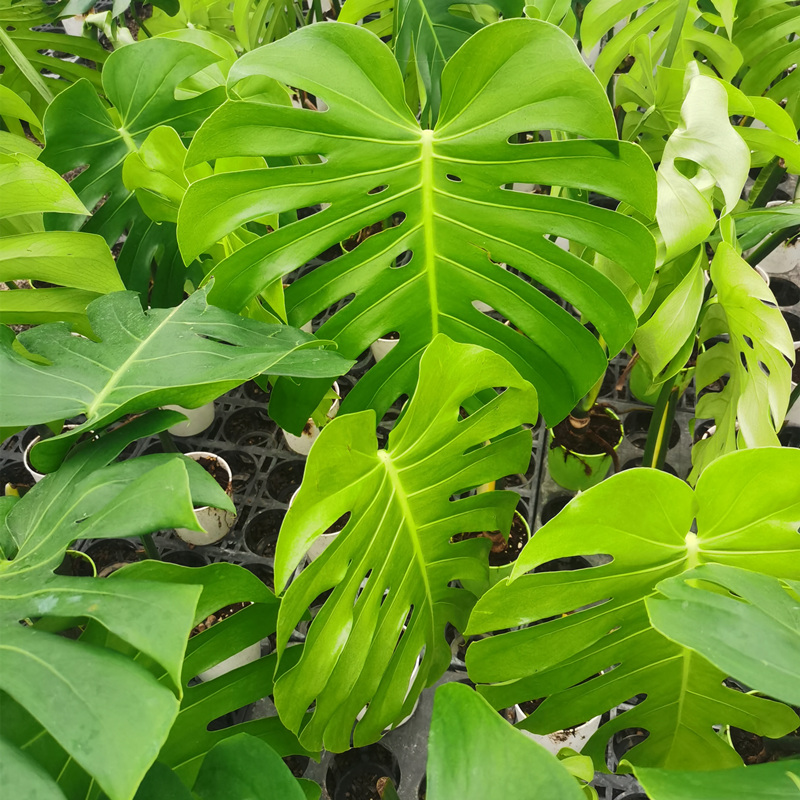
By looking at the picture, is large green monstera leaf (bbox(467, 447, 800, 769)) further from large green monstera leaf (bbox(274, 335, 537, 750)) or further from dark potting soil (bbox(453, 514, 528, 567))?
dark potting soil (bbox(453, 514, 528, 567))

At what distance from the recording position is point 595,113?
67 centimetres

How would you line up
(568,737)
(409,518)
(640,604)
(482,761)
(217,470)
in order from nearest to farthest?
(482,761) < (640,604) < (409,518) < (568,737) < (217,470)

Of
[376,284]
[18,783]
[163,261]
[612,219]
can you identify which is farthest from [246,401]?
[18,783]

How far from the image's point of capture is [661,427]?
1187 millimetres

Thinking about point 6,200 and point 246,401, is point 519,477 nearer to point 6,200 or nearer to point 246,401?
point 246,401

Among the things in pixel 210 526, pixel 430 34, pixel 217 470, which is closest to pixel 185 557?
pixel 210 526

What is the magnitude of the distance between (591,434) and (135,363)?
0.95 m

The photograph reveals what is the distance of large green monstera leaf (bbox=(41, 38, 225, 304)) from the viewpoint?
937 mm

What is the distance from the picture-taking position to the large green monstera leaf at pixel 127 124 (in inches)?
36.9

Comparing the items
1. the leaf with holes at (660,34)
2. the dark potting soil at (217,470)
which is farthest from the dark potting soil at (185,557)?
the leaf with holes at (660,34)

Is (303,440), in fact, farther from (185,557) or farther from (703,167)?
(703,167)

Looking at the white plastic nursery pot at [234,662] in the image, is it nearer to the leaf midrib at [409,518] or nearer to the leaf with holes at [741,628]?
the leaf midrib at [409,518]

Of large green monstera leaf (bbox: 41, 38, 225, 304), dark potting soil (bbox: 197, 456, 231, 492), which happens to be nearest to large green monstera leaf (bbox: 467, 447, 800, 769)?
large green monstera leaf (bbox: 41, 38, 225, 304)

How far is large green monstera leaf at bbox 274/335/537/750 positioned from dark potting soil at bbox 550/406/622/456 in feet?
1.66
